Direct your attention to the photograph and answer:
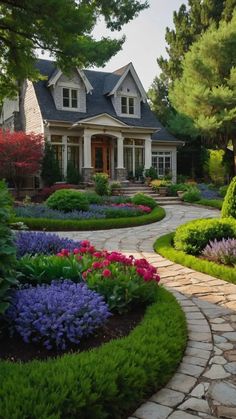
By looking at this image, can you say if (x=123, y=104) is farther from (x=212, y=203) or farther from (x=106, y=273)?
(x=106, y=273)

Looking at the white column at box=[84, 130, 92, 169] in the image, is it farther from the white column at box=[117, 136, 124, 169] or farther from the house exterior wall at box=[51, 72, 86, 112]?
the house exterior wall at box=[51, 72, 86, 112]

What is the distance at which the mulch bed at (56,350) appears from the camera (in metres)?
3.03

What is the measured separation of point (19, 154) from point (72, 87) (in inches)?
255

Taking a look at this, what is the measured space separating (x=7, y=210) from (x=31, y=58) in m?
13.0

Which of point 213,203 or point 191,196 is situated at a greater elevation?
point 191,196

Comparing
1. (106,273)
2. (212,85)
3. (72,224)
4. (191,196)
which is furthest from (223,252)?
(212,85)

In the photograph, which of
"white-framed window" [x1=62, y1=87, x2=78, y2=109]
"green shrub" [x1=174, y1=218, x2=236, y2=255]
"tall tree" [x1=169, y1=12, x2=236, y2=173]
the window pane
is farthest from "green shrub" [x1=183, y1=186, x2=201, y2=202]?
"green shrub" [x1=174, y1=218, x2=236, y2=255]

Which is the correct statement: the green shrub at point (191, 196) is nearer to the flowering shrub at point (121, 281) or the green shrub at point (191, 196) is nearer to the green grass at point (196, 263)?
the green grass at point (196, 263)

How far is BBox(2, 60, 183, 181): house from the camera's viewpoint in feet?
68.0

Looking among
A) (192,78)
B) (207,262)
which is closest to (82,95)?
(192,78)

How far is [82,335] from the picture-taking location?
3.22 m

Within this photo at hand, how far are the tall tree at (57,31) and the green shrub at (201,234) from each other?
7.74m

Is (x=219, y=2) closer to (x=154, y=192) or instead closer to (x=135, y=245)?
(x=154, y=192)

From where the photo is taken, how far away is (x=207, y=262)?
6.26 meters
